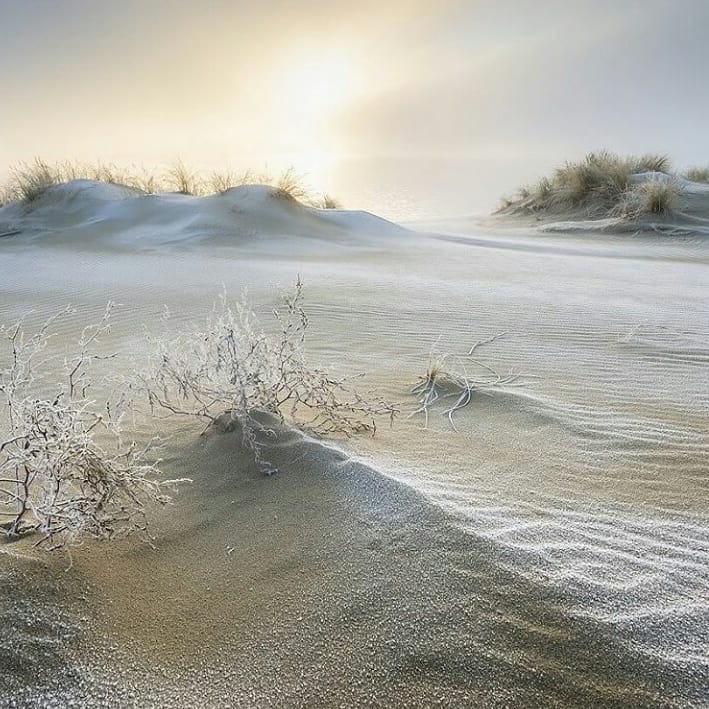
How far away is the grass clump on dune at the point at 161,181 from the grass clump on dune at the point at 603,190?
17.7 ft

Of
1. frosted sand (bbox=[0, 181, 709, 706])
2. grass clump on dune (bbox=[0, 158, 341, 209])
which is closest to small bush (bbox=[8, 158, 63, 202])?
grass clump on dune (bbox=[0, 158, 341, 209])

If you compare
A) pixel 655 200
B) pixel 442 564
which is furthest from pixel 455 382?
pixel 655 200

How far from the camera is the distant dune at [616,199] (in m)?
11.1

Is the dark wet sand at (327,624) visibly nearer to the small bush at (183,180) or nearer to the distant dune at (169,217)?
the distant dune at (169,217)

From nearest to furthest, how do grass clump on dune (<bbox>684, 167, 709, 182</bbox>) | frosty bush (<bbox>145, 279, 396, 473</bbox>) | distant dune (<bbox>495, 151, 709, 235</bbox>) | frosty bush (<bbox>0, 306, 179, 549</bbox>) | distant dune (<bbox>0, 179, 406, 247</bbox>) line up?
frosty bush (<bbox>0, 306, 179, 549</bbox>)
frosty bush (<bbox>145, 279, 396, 473</bbox>)
distant dune (<bbox>0, 179, 406, 247</bbox>)
distant dune (<bbox>495, 151, 709, 235</bbox>)
grass clump on dune (<bbox>684, 167, 709, 182</bbox>)

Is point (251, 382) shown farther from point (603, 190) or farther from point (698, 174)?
point (698, 174)

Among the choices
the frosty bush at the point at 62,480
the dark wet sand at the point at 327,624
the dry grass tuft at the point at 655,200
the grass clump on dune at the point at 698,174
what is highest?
the grass clump on dune at the point at 698,174

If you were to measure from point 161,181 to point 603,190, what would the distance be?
33.4 feet

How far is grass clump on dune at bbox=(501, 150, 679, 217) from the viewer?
1130 centimetres

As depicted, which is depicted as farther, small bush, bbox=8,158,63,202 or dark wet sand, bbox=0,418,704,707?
small bush, bbox=8,158,63,202

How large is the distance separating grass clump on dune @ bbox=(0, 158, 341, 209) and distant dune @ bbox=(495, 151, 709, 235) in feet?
17.4

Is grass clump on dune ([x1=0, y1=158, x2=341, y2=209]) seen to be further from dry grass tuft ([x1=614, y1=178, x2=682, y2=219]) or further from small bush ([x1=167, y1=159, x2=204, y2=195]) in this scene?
dry grass tuft ([x1=614, y1=178, x2=682, y2=219])

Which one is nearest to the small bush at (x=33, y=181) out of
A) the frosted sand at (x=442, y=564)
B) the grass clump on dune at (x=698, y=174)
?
the frosted sand at (x=442, y=564)

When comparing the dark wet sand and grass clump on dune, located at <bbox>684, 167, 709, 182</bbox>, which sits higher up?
grass clump on dune, located at <bbox>684, 167, 709, 182</bbox>
